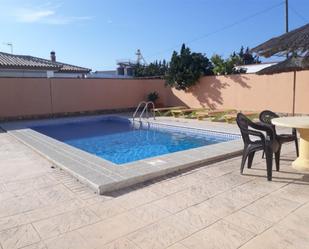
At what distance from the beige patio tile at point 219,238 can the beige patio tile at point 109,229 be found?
0.63 meters

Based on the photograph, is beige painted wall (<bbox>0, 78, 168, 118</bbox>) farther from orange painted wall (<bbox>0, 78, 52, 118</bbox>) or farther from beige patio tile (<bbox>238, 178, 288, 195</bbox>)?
beige patio tile (<bbox>238, 178, 288, 195</bbox>)

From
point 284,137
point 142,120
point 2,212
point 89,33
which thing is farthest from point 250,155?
point 89,33

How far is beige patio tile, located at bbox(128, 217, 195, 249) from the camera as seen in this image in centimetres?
286

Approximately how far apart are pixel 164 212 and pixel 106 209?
0.72 meters

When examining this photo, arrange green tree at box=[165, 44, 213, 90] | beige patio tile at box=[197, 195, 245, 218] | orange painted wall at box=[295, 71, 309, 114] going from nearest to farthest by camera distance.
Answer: beige patio tile at box=[197, 195, 245, 218] < orange painted wall at box=[295, 71, 309, 114] < green tree at box=[165, 44, 213, 90]

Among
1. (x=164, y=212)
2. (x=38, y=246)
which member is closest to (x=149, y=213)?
(x=164, y=212)

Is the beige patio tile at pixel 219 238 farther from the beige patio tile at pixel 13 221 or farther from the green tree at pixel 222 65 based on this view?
the green tree at pixel 222 65

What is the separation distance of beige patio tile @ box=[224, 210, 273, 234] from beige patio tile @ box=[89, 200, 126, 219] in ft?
4.25

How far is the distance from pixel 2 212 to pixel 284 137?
4.60 meters

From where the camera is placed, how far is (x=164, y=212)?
3541 mm

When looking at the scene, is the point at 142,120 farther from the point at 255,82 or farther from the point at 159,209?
the point at 159,209

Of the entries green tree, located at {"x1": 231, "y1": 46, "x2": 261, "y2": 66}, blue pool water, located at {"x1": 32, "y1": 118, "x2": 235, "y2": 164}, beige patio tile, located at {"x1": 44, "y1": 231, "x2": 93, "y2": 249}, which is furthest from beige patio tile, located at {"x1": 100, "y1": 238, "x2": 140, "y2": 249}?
green tree, located at {"x1": 231, "y1": 46, "x2": 261, "y2": 66}

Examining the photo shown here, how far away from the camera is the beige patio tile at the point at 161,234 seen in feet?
9.37

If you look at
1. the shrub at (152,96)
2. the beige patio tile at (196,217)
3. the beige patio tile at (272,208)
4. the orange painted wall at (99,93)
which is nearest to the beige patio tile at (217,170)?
the beige patio tile at (272,208)
